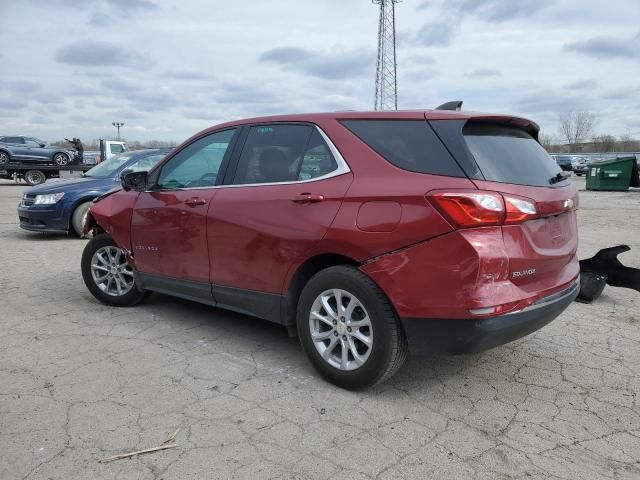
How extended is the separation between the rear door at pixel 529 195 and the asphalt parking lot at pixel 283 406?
2.52ft

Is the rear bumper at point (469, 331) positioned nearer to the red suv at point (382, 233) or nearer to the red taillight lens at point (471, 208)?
the red suv at point (382, 233)

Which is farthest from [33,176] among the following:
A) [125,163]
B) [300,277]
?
[300,277]

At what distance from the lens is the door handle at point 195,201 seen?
160 inches

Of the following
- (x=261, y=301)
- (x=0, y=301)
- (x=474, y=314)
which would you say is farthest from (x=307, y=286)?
(x=0, y=301)

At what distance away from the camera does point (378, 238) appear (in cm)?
303

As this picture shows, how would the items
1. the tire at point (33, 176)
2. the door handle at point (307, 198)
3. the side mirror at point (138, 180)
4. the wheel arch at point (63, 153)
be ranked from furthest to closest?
the wheel arch at point (63, 153) → the tire at point (33, 176) → the side mirror at point (138, 180) → the door handle at point (307, 198)

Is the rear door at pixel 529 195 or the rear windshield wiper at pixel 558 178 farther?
the rear windshield wiper at pixel 558 178

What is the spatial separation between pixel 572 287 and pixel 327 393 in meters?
1.72

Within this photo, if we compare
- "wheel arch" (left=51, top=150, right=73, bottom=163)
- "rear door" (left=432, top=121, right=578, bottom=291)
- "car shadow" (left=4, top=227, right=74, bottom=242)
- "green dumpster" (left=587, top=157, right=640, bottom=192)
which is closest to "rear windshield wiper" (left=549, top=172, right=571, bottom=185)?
"rear door" (left=432, top=121, right=578, bottom=291)

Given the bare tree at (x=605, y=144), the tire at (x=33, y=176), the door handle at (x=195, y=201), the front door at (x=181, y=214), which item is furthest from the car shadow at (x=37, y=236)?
the bare tree at (x=605, y=144)

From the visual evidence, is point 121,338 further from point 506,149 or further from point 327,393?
point 506,149

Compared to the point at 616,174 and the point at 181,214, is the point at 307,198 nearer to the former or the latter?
the point at 181,214

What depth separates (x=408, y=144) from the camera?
3148mm

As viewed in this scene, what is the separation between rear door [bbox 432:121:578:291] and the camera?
2930 millimetres
